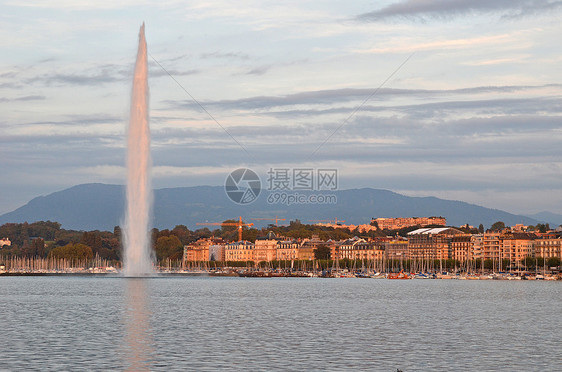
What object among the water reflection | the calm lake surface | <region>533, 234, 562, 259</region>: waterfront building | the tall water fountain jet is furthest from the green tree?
the water reflection

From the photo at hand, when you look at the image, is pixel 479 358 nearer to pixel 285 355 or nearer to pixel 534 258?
pixel 285 355

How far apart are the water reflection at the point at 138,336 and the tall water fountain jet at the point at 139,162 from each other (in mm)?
23443

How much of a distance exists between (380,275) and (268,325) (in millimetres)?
138161

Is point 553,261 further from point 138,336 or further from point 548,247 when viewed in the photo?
point 138,336

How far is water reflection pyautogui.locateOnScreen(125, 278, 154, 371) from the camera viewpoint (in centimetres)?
3128

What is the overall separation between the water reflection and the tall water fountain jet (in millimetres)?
23443

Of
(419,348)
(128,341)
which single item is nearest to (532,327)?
(419,348)

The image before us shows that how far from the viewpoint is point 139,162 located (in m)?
90.4

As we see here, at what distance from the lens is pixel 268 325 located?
149 feet

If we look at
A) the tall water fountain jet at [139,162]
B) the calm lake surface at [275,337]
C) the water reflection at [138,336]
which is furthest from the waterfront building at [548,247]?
the water reflection at [138,336]

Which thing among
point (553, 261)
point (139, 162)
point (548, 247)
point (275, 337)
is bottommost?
point (275, 337)

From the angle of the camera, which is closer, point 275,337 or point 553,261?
point 275,337

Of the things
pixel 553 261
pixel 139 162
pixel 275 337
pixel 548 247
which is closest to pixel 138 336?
pixel 275 337

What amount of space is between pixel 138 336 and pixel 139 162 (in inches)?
2062
